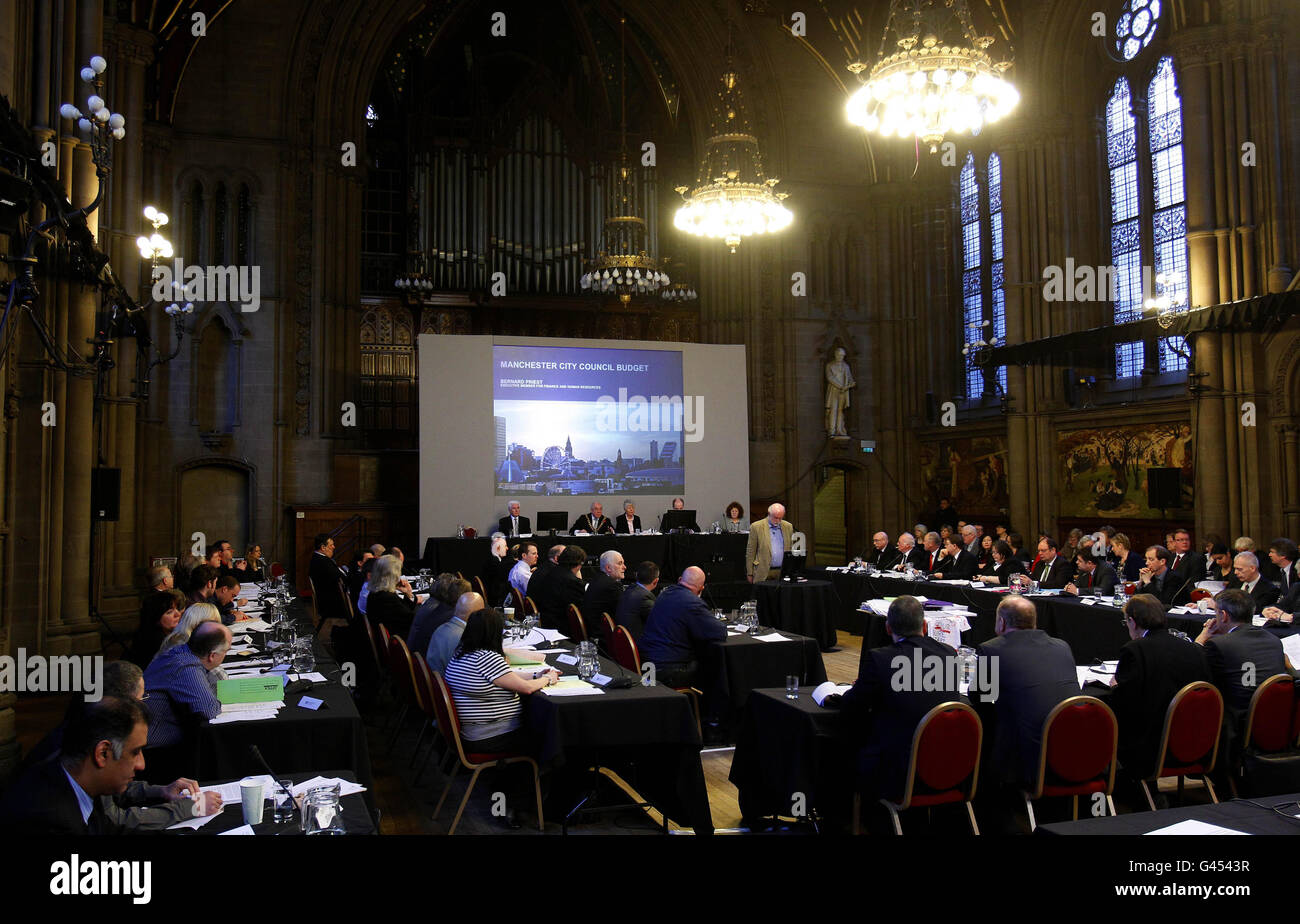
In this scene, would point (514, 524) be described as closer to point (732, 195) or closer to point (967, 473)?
point (732, 195)

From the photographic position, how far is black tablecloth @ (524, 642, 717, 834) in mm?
4840

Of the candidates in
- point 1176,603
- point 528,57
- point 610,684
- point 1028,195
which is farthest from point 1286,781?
point 528,57

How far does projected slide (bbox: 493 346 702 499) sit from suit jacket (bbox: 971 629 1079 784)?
11.8 m

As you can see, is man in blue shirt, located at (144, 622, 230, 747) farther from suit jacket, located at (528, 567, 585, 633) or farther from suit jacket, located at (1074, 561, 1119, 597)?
suit jacket, located at (1074, 561, 1119, 597)

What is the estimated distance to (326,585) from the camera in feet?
32.6

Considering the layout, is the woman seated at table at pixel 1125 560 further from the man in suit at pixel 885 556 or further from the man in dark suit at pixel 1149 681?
the man in dark suit at pixel 1149 681

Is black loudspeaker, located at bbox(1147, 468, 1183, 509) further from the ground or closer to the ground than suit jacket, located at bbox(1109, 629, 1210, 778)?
further from the ground

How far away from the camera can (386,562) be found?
7.87 m

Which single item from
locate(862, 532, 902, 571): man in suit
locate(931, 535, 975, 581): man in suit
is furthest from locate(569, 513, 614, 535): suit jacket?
locate(931, 535, 975, 581): man in suit

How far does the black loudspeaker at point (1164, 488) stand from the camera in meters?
12.3

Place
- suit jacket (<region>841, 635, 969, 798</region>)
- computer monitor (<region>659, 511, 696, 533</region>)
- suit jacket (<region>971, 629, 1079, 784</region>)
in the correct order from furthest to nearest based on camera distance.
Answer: computer monitor (<region>659, 511, 696, 533</region>) → suit jacket (<region>971, 629, 1079, 784</region>) → suit jacket (<region>841, 635, 969, 798</region>)

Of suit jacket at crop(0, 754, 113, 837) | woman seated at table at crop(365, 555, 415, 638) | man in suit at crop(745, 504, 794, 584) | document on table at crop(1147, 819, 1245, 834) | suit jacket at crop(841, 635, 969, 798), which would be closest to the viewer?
suit jacket at crop(0, 754, 113, 837)

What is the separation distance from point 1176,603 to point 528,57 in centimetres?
1562

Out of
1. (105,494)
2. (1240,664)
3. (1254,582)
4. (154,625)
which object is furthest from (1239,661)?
(105,494)
